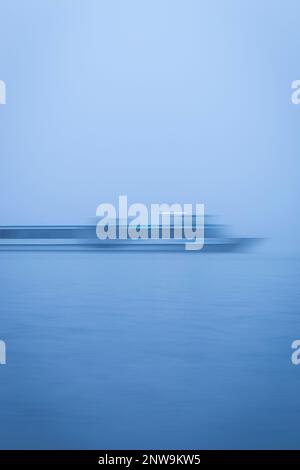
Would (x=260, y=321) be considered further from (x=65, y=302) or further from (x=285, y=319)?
(x=65, y=302)

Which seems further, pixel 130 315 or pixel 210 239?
pixel 130 315

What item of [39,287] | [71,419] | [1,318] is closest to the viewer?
[71,419]

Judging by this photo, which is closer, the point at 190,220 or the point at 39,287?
the point at 190,220

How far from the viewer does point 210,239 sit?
87.6 inches

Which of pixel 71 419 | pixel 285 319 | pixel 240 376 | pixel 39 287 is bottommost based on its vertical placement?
pixel 71 419

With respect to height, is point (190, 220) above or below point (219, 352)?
above

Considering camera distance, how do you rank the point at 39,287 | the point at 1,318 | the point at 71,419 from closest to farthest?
the point at 71,419, the point at 1,318, the point at 39,287

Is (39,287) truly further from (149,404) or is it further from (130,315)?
(149,404)

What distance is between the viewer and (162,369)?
225 centimetres

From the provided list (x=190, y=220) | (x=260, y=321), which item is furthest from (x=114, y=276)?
(x=260, y=321)

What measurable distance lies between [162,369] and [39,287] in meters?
0.53

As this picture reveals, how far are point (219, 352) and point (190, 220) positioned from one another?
1.45 feet

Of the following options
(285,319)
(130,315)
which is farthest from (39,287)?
(285,319)

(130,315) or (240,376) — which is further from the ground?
(130,315)
